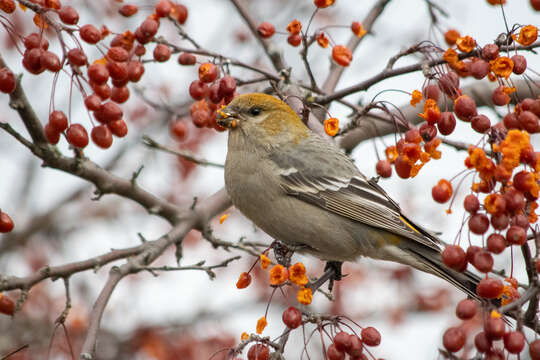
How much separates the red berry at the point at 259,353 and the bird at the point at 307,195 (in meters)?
1.38

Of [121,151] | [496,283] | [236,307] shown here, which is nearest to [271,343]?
[496,283]

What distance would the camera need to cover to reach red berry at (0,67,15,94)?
2750 mm

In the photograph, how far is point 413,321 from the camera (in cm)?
689

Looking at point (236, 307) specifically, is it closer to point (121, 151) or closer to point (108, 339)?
point (108, 339)

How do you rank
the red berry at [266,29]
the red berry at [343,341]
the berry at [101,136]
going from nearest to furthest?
the red berry at [343,341]
the berry at [101,136]
the red berry at [266,29]

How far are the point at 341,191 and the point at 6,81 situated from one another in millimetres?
2309

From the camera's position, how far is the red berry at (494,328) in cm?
210

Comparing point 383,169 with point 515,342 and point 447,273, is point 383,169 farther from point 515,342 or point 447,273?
point 515,342

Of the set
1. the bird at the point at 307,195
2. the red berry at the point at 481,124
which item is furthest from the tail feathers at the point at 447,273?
the red berry at the point at 481,124

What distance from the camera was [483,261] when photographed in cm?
224

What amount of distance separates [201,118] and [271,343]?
1666 millimetres

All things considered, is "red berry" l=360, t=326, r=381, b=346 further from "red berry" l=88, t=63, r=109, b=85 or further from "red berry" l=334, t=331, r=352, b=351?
"red berry" l=88, t=63, r=109, b=85

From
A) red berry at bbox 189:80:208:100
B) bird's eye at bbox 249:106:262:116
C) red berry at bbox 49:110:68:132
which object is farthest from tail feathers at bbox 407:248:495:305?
red berry at bbox 49:110:68:132

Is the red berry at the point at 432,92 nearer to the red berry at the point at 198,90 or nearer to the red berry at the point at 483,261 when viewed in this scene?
the red berry at the point at 483,261
